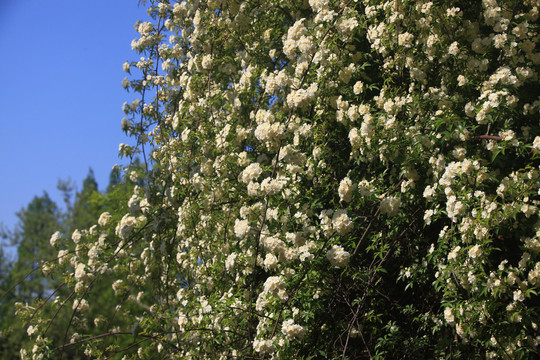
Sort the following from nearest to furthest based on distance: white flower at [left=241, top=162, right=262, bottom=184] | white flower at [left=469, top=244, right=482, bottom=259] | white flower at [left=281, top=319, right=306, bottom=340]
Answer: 1. white flower at [left=469, top=244, right=482, bottom=259]
2. white flower at [left=281, top=319, right=306, bottom=340]
3. white flower at [left=241, top=162, right=262, bottom=184]

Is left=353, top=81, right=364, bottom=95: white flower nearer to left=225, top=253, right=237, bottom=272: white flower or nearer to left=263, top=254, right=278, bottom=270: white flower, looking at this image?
left=263, top=254, right=278, bottom=270: white flower

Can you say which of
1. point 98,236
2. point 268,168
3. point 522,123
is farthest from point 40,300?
point 522,123

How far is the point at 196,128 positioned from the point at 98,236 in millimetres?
1329

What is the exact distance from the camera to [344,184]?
254 centimetres

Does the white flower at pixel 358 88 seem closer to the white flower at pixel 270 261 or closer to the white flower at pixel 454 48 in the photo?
the white flower at pixel 454 48

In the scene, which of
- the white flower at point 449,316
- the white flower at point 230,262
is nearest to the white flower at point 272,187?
the white flower at point 230,262

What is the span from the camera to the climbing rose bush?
2.36 m

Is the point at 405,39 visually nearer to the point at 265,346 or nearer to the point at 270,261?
the point at 270,261

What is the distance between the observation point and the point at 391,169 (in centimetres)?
288

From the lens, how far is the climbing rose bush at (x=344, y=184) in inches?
93.0

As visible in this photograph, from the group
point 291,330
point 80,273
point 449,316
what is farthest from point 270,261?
point 80,273

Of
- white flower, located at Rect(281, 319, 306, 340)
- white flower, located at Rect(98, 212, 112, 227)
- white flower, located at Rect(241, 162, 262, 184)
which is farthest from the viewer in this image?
white flower, located at Rect(98, 212, 112, 227)

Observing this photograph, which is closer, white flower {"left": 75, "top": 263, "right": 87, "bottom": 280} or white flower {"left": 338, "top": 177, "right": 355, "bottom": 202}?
white flower {"left": 338, "top": 177, "right": 355, "bottom": 202}

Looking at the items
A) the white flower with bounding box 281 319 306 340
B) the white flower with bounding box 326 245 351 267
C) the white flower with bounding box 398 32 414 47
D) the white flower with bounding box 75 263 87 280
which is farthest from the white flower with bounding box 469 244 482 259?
the white flower with bounding box 75 263 87 280
